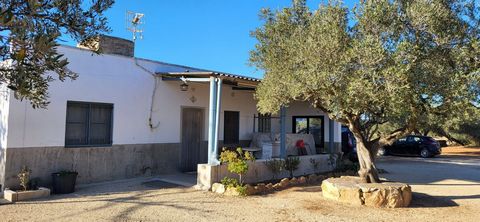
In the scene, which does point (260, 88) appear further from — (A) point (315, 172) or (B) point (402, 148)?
(B) point (402, 148)

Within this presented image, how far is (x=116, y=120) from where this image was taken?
33.4ft

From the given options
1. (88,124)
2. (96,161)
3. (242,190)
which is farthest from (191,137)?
(242,190)

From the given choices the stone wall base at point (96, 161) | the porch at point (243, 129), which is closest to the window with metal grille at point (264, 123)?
the porch at point (243, 129)

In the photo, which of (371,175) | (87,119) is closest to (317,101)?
(371,175)

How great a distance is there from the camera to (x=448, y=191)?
10031 mm

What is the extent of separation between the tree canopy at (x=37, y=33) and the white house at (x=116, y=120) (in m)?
5.33

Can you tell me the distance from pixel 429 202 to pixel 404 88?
392cm

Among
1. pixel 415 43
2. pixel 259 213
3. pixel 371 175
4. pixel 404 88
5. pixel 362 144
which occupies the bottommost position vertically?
pixel 259 213

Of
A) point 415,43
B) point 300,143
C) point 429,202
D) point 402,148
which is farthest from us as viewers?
point 402,148

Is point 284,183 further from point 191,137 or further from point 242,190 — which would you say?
point 191,137

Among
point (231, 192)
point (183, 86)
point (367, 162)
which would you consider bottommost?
point (231, 192)

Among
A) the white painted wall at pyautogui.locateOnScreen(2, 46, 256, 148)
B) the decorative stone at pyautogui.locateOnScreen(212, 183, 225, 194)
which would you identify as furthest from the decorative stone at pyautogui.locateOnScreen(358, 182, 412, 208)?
the white painted wall at pyautogui.locateOnScreen(2, 46, 256, 148)

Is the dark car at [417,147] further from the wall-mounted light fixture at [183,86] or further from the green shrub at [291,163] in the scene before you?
the wall-mounted light fixture at [183,86]

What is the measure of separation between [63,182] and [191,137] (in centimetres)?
460
